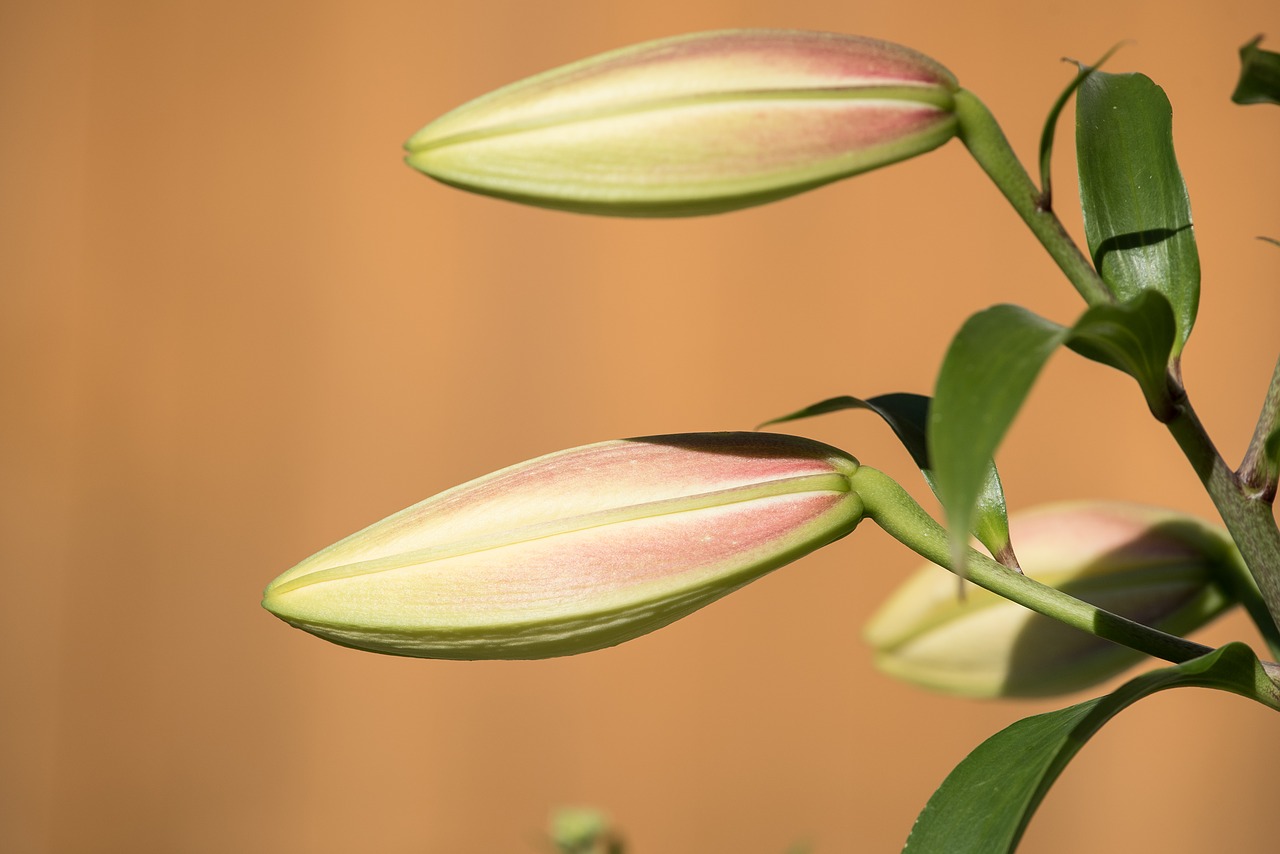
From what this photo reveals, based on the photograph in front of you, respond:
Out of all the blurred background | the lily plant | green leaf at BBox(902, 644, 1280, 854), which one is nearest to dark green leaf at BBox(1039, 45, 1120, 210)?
the lily plant

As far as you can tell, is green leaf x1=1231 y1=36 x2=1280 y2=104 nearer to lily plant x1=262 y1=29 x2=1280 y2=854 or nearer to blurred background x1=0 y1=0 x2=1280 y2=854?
lily plant x1=262 y1=29 x2=1280 y2=854

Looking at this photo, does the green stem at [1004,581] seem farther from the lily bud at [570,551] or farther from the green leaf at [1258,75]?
the green leaf at [1258,75]

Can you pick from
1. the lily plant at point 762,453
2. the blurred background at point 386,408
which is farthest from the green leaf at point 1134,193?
the blurred background at point 386,408

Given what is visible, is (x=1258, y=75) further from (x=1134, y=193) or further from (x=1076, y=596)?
(x=1076, y=596)

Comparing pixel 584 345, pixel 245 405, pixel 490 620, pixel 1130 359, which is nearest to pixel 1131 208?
pixel 1130 359

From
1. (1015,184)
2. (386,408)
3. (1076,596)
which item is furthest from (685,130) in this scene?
(386,408)
